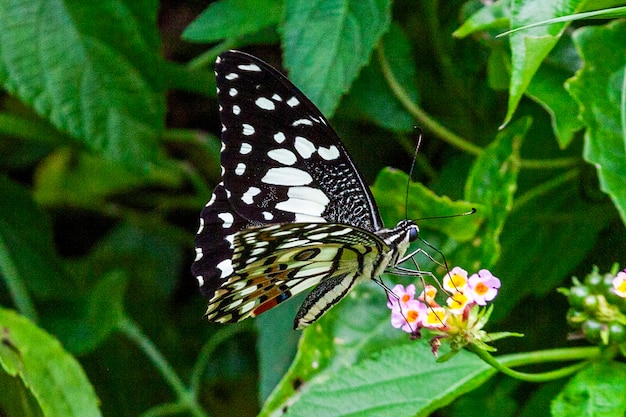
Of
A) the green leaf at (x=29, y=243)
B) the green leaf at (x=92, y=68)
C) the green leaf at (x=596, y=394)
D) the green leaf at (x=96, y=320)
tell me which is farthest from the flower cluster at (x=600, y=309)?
the green leaf at (x=29, y=243)

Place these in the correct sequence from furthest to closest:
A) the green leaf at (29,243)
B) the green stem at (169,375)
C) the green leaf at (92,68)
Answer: the green leaf at (29,243), the green stem at (169,375), the green leaf at (92,68)

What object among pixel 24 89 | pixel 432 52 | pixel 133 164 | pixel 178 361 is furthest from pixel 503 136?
pixel 178 361

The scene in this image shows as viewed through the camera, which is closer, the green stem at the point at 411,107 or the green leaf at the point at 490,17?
the green leaf at the point at 490,17

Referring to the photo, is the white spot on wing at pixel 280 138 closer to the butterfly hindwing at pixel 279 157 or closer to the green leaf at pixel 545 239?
the butterfly hindwing at pixel 279 157

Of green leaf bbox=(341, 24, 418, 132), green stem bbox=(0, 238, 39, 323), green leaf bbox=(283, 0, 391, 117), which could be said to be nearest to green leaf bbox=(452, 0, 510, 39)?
green leaf bbox=(283, 0, 391, 117)

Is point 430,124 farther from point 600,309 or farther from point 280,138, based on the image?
point 600,309

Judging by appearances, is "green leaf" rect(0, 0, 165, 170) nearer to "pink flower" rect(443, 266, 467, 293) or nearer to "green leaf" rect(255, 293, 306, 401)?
"green leaf" rect(255, 293, 306, 401)
